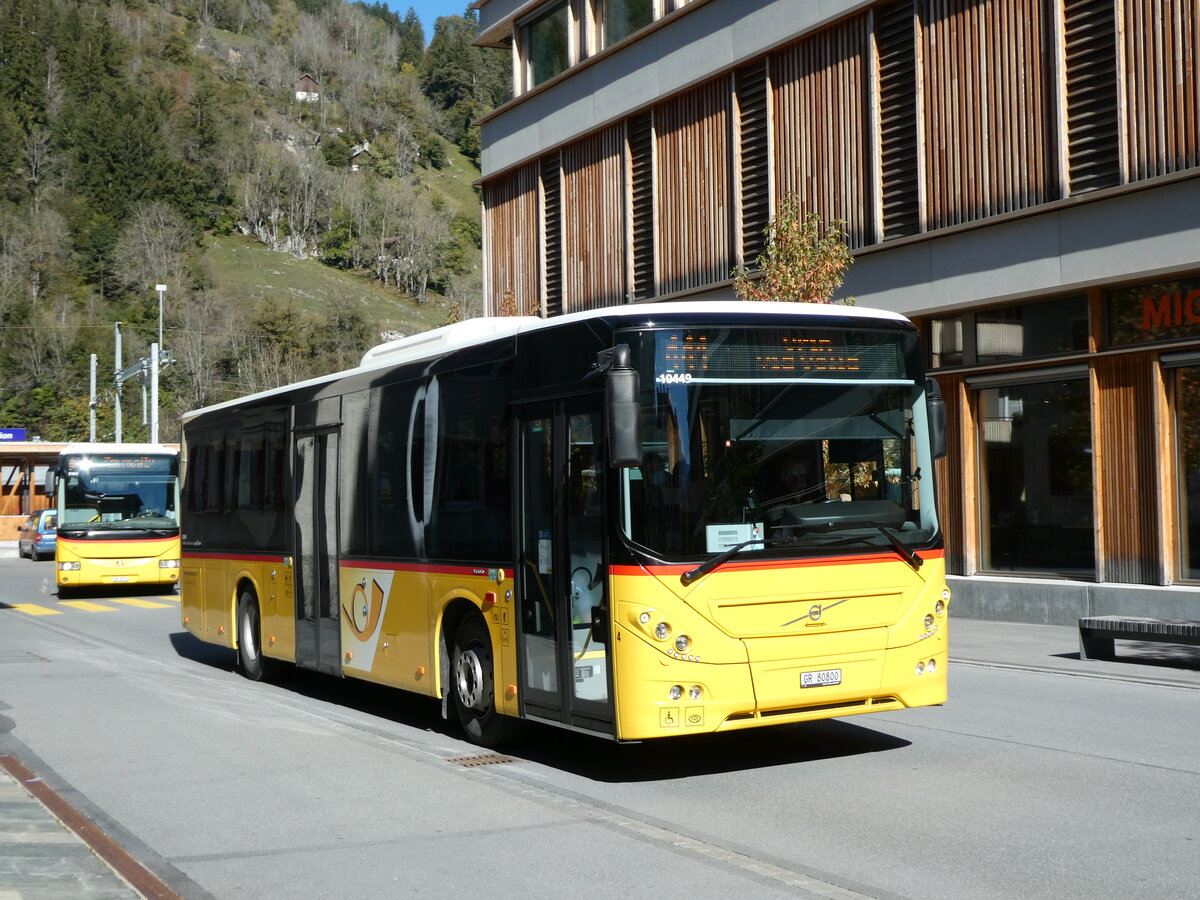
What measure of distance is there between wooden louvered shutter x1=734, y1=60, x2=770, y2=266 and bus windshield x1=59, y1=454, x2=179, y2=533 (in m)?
11.7

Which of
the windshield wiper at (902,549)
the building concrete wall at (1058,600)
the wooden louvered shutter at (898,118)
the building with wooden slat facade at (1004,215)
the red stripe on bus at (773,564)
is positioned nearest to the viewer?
the red stripe on bus at (773,564)

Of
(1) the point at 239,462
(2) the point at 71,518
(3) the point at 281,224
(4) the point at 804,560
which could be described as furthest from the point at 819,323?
(3) the point at 281,224

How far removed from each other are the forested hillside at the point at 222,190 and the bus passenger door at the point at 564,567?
71678 mm

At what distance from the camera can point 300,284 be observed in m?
126

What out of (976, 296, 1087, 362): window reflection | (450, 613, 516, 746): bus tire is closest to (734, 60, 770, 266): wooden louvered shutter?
(976, 296, 1087, 362): window reflection

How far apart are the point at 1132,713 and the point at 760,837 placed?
5.09 metres

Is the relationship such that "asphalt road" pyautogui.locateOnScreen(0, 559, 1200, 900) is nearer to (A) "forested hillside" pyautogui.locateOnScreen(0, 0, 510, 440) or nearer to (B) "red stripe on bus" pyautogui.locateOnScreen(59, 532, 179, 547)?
(B) "red stripe on bus" pyautogui.locateOnScreen(59, 532, 179, 547)

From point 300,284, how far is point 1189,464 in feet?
378

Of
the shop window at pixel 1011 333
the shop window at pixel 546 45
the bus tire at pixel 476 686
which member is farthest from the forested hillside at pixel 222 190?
the bus tire at pixel 476 686

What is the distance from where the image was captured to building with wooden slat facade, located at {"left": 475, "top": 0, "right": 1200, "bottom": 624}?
17.2 metres

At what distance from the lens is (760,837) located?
6.81 meters

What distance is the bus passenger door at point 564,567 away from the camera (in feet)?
27.0

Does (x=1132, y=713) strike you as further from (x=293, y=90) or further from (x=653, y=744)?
(x=293, y=90)

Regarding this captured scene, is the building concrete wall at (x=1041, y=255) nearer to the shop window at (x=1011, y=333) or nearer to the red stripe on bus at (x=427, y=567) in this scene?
the shop window at (x=1011, y=333)
